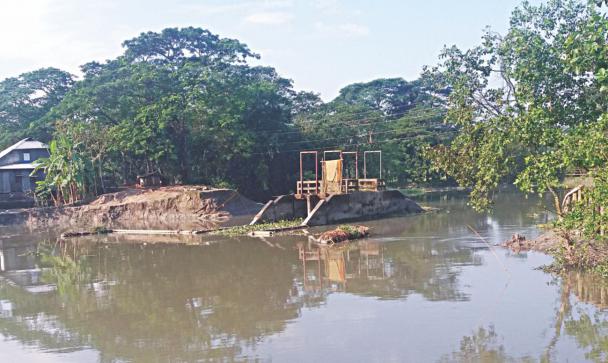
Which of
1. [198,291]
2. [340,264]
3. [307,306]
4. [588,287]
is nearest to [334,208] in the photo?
[340,264]

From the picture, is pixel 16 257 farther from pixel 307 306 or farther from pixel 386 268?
pixel 307 306

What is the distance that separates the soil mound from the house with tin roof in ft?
21.2

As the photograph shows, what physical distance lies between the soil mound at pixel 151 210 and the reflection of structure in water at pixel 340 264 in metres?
17.5

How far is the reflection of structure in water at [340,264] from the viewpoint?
54.2 feet

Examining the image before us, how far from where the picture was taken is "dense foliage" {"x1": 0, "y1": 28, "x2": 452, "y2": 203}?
44.5m

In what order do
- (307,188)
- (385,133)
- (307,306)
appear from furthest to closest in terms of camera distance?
(385,133) < (307,188) < (307,306)

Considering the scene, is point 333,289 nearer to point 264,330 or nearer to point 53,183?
point 264,330

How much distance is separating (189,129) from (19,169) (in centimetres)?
1248

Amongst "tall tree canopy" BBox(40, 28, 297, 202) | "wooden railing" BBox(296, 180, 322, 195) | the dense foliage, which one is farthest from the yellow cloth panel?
"tall tree canopy" BBox(40, 28, 297, 202)

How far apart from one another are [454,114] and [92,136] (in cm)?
3158

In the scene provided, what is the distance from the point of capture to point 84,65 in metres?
65.0

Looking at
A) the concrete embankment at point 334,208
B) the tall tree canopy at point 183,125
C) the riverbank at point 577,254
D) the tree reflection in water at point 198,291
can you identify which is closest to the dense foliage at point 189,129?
the tall tree canopy at point 183,125

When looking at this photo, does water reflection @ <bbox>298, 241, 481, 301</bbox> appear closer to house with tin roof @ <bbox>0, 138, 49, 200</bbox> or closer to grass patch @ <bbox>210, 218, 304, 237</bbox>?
grass patch @ <bbox>210, 218, 304, 237</bbox>

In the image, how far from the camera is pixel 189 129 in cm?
4741
